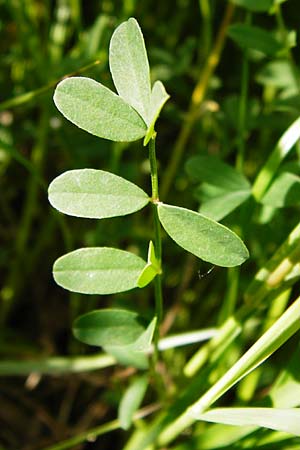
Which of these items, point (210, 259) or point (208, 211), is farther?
point (208, 211)

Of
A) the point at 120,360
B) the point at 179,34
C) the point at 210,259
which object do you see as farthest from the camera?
the point at 179,34

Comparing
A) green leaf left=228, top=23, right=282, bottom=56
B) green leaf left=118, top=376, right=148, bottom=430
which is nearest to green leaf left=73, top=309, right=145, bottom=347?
green leaf left=118, top=376, right=148, bottom=430

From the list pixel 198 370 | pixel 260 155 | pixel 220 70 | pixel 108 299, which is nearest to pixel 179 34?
pixel 220 70

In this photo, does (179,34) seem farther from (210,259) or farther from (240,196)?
(210,259)

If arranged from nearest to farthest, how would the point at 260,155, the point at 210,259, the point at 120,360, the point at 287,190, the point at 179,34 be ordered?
1. the point at 210,259
2. the point at 287,190
3. the point at 120,360
4. the point at 260,155
5. the point at 179,34

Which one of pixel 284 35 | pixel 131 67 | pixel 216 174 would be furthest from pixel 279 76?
pixel 131 67

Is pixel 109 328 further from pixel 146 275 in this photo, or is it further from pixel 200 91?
pixel 200 91

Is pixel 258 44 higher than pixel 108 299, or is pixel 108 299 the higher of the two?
pixel 258 44
